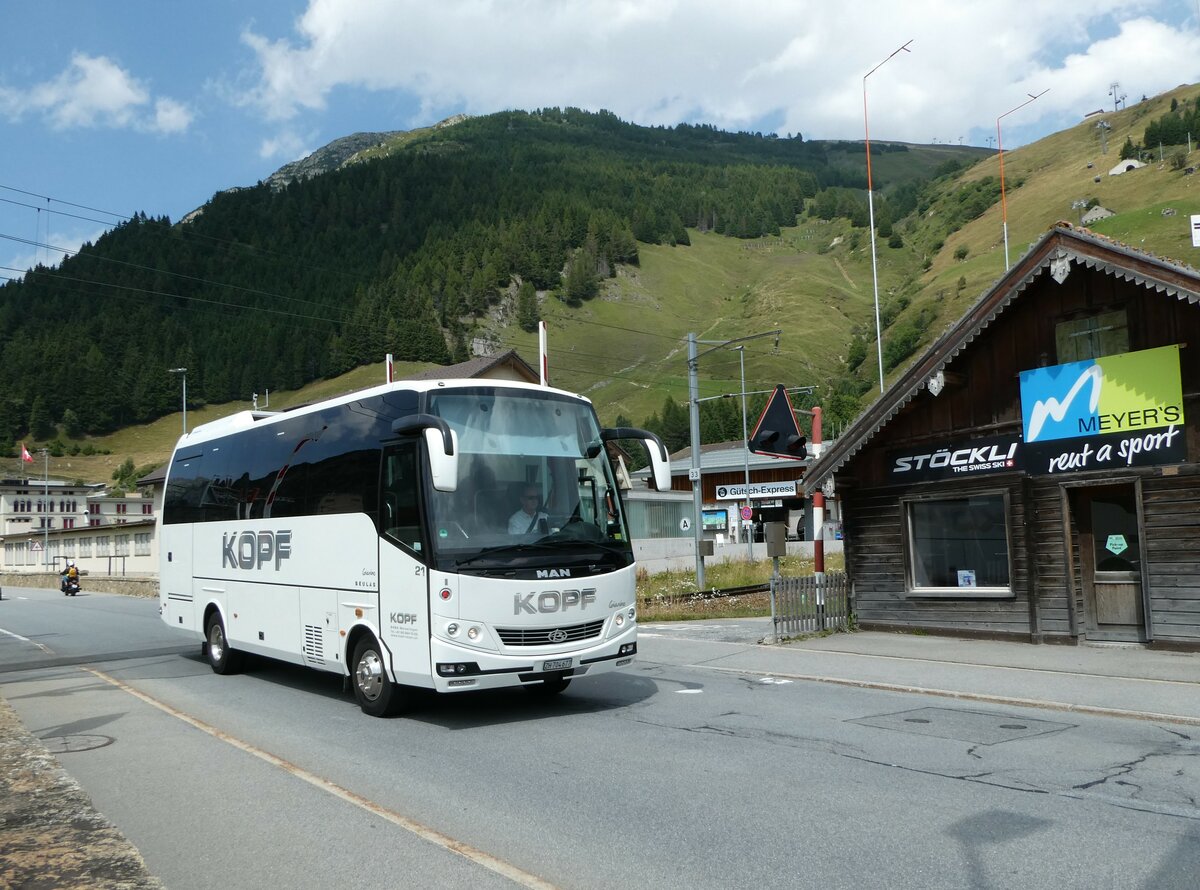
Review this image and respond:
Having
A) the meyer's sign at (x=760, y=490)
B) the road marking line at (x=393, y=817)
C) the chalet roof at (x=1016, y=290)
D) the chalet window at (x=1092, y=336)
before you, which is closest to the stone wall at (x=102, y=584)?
the meyer's sign at (x=760, y=490)

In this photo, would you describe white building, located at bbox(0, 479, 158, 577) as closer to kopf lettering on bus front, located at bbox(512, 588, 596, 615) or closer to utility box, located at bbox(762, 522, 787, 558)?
utility box, located at bbox(762, 522, 787, 558)

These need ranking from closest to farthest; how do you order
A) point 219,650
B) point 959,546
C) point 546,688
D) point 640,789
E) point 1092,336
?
point 640,789 → point 546,688 → point 1092,336 → point 219,650 → point 959,546

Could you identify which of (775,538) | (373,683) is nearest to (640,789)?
(373,683)

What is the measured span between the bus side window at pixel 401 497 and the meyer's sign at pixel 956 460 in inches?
402

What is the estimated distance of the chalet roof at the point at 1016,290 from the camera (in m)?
14.0

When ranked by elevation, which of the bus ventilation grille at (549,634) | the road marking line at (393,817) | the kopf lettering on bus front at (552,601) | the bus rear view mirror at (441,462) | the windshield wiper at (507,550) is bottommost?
the road marking line at (393,817)

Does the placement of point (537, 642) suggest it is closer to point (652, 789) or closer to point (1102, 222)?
point (652, 789)

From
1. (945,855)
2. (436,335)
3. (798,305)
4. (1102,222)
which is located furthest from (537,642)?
(798,305)

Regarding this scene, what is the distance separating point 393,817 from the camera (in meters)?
6.86

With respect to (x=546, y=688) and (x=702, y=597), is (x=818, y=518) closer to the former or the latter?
(x=546, y=688)

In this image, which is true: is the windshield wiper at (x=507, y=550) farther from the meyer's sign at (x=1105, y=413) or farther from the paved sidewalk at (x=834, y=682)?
the meyer's sign at (x=1105, y=413)

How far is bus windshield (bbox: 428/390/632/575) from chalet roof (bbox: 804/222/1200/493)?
7806 mm

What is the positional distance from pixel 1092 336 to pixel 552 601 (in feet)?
32.9

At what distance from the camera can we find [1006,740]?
30.4ft
